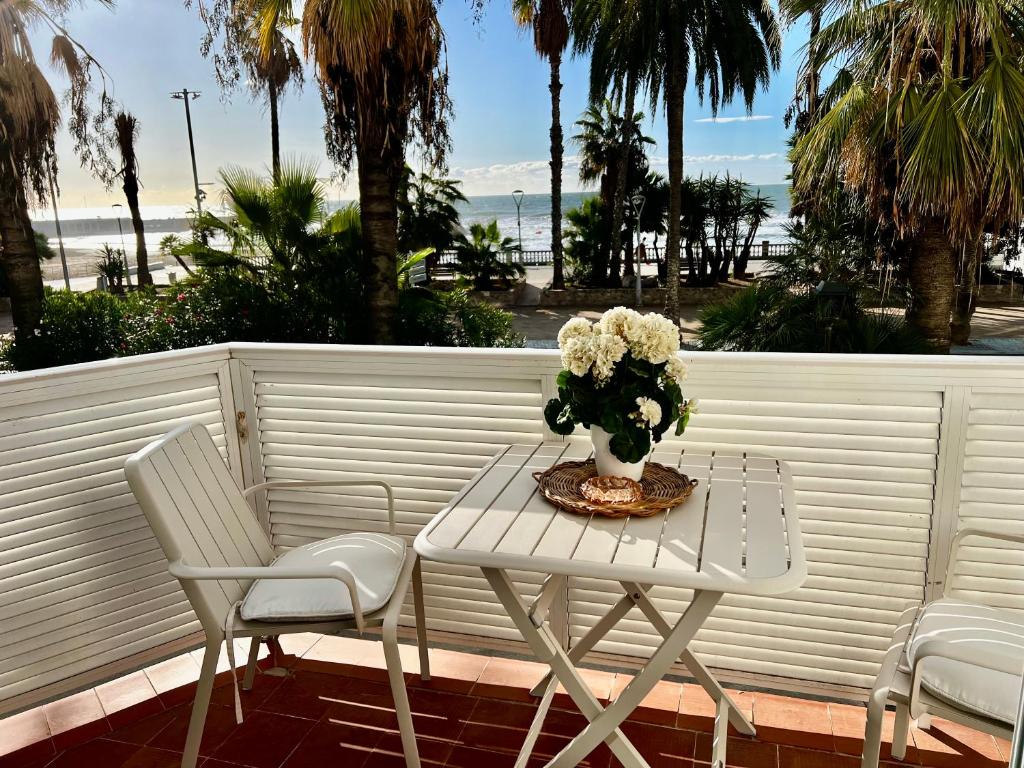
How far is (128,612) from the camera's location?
236 centimetres

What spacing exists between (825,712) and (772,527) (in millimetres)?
933

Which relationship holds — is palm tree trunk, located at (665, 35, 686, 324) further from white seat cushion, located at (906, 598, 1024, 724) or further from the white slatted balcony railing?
white seat cushion, located at (906, 598, 1024, 724)

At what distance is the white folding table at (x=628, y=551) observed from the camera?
1433mm

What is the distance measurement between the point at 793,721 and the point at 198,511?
1.72m

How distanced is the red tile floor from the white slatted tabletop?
0.75m

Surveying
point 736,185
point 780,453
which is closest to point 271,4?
point 780,453

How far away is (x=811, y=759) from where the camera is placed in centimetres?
199

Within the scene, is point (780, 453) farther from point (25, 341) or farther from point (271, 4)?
point (25, 341)

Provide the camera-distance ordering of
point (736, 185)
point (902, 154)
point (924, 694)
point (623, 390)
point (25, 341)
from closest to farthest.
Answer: point (924, 694), point (623, 390), point (902, 154), point (25, 341), point (736, 185)

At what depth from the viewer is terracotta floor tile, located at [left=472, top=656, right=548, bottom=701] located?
2307 mm

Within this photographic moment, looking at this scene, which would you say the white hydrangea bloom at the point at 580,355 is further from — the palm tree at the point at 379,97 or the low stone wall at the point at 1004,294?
the low stone wall at the point at 1004,294

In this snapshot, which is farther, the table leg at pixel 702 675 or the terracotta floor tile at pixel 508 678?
the terracotta floor tile at pixel 508 678

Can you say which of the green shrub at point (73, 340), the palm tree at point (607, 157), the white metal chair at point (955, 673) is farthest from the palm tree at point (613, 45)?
the white metal chair at point (955, 673)

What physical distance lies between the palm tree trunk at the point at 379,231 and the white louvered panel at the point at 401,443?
16.3 ft
